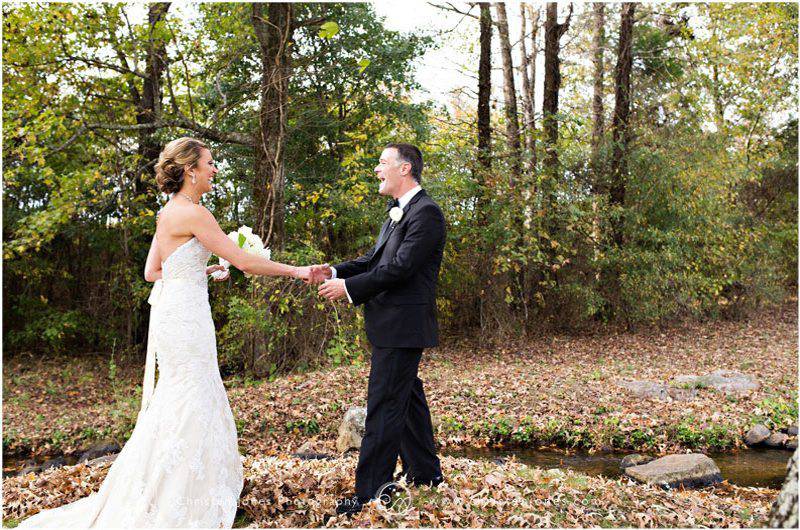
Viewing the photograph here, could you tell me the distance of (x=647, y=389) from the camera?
390 inches

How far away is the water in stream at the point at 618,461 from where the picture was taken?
6974mm

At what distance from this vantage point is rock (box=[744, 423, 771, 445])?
8148 millimetres

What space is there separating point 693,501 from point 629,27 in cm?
1429

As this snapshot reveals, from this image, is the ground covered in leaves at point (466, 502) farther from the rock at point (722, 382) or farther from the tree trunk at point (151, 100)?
the tree trunk at point (151, 100)

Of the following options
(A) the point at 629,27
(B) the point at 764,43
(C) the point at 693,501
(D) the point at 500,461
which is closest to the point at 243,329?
(D) the point at 500,461

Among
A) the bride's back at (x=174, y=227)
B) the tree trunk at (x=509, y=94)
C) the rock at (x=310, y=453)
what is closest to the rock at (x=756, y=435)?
the rock at (x=310, y=453)

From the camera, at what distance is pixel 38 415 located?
33.8 feet

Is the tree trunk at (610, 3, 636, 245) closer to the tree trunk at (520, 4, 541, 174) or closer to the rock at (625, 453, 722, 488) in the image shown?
the tree trunk at (520, 4, 541, 174)

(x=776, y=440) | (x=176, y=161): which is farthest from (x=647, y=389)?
(x=176, y=161)

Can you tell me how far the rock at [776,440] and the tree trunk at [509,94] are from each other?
7.46 metres

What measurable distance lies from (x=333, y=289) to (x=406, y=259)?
1.75ft

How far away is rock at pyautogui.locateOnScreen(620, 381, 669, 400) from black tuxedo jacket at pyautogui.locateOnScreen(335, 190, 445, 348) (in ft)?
21.3

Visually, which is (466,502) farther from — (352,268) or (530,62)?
(530,62)

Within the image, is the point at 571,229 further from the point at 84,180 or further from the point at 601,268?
the point at 84,180
